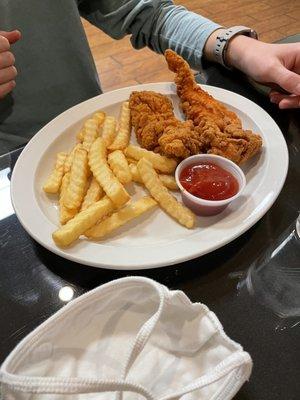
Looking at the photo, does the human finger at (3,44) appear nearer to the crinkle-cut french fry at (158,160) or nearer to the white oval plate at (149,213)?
the white oval plate at (149,213)

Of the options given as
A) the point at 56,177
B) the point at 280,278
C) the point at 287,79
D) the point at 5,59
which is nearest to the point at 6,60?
the point at 5,59

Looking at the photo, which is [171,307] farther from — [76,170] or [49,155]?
[49,155]

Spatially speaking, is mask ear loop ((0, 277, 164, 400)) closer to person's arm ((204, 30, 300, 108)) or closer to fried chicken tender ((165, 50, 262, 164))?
fried chicken tender ((165, 50, 262, 164))

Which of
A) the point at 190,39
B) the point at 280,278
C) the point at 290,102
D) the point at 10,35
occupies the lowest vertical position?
the point at 280,278

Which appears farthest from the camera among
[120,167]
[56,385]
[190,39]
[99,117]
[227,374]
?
[190,39]

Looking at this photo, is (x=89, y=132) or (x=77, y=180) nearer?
(x=77, y=180)

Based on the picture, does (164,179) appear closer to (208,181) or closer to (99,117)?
(208,181)
